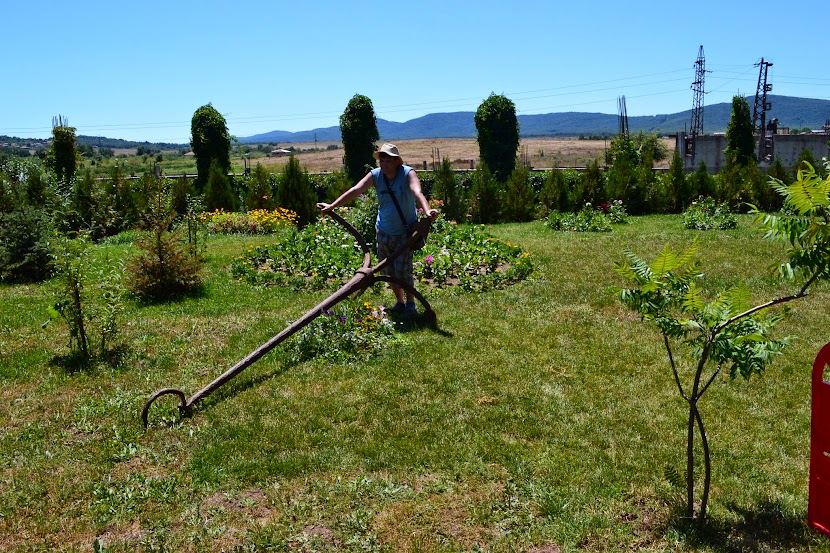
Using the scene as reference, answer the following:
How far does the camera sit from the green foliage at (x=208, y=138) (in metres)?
21.0

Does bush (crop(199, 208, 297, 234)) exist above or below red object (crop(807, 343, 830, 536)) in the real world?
above

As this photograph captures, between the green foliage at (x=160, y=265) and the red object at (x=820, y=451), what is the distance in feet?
23.3

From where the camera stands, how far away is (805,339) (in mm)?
6609

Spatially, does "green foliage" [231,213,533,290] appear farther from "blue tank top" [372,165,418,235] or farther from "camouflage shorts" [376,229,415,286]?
"blue tank top" [372,165,418,235]

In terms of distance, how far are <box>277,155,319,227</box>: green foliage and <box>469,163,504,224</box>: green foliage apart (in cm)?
413

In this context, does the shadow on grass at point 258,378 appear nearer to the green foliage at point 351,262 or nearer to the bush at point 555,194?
the green foliage at point 351,262

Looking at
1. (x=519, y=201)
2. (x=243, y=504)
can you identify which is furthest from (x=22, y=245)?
(x=519, y=201)

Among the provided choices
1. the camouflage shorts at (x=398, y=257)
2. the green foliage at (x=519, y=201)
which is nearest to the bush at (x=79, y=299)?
the camouflage shorts at (x=398, y=257)

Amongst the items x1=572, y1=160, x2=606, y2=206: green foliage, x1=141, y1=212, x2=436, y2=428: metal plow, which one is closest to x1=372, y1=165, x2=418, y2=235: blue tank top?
x1=141, y1=212, x2=436, y2=428: metal plow

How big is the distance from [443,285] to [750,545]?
5.86 m

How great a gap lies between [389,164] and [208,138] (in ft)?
51.6

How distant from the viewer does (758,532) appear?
11.2 ft

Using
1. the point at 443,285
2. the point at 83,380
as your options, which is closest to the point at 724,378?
the point at 443,285

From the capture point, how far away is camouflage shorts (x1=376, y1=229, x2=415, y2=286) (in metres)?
7.21
